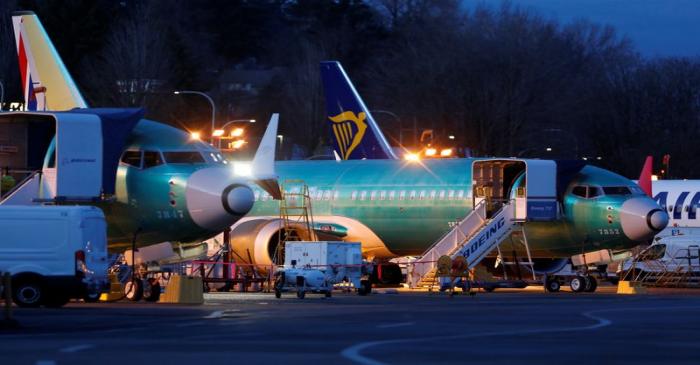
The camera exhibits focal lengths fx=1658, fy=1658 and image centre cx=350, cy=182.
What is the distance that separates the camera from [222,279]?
142ft

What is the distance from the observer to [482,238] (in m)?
Result: 46.8

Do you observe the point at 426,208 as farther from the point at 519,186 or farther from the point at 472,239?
the point at 519,186

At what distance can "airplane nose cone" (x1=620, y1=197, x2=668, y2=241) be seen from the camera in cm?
4603

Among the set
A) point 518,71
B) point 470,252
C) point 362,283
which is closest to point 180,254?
point 362,283

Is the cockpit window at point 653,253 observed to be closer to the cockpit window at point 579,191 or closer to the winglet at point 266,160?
the cockpit window at point 579,191

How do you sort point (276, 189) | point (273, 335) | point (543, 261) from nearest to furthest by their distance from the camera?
point (273, 335) < point (276, 189) < point (543, 261)

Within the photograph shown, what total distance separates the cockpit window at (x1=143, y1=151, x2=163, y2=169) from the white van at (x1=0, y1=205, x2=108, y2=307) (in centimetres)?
343

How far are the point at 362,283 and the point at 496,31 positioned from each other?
6496cm

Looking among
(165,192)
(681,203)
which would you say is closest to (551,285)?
(681,203)

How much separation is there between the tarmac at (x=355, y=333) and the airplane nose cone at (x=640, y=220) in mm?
10207

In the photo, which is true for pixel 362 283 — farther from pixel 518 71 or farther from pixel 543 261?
pixel 518 71

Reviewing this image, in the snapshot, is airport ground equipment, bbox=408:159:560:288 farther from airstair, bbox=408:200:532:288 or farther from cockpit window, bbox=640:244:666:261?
cockpit window, bbox=640:244:666:261

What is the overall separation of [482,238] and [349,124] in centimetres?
1461

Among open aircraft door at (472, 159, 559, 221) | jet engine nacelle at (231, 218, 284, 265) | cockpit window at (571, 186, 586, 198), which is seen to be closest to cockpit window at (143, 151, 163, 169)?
jet engine nacelle at (231, 218, 284, 265)
